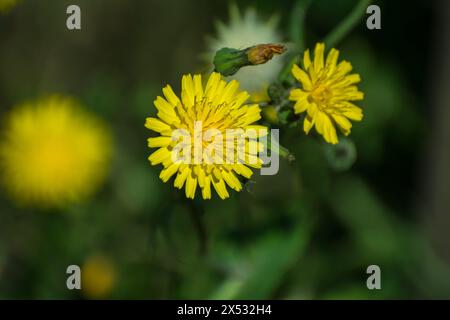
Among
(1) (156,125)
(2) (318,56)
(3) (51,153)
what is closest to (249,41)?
(2) (318,56)

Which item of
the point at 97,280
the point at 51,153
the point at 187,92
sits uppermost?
the point at 51,153

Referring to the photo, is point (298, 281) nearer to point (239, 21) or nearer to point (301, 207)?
point (301, 207)

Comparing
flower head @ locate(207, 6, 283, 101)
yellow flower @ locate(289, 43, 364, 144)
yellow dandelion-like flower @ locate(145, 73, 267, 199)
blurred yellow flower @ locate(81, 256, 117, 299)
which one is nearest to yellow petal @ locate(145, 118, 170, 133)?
yellow dandelion-like flower @ locate(145, 73, 267, 199)

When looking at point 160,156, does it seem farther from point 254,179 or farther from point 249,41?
point 254,179

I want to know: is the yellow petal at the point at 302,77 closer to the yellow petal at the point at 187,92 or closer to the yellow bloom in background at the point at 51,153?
the yellow petal at the point at 187,92

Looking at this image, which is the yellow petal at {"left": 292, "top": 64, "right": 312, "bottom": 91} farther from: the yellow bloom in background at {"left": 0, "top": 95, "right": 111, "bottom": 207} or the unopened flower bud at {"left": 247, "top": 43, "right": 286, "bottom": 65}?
the yellow bloom in background at {"left": 0, "top": 95, "right": 111, "bottom": 207}

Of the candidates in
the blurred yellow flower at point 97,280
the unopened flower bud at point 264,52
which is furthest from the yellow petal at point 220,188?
the blurred yellow flower at point 97,280
